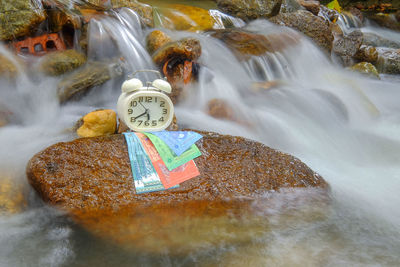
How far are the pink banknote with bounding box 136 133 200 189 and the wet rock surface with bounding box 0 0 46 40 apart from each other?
284 cm

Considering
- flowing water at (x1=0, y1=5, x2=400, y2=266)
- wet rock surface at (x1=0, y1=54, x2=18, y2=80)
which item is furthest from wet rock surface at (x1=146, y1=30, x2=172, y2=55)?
wet rock surface at (x1=0, y1=54, x2=18, y2=80)

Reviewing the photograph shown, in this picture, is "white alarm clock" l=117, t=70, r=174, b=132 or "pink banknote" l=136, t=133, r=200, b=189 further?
"white alarm clock" l=117, t=70, r=174, b=132

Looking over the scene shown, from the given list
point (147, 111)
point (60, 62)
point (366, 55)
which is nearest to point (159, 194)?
point (147, 111)

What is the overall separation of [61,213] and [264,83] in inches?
164

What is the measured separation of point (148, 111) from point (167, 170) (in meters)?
0.60

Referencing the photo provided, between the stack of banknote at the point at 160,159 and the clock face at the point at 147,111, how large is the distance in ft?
0.38

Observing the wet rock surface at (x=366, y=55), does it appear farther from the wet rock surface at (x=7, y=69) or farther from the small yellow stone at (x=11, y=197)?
the small yellow stone at (x=11, y=197)

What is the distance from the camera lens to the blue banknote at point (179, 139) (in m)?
2.60

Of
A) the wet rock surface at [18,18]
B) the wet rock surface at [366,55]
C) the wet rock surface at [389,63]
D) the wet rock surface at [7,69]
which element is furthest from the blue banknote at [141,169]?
the wet rock surface at [389,63]

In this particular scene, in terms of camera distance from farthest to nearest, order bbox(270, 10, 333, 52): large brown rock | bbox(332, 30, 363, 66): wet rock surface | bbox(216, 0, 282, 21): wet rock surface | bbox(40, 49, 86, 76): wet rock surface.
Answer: bbox(216, 0, 282, 21): wet rock surface
bbox(332, 30, 363, 66): wet rock surface
bbox(270, 10, 333, 52): large brown rock
bbox(40, 49, 86, 76): wet rock surface

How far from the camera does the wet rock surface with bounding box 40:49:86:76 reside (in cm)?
406

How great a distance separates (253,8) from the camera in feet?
28.1

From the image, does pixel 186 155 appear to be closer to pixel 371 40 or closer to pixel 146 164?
pixel 146 164

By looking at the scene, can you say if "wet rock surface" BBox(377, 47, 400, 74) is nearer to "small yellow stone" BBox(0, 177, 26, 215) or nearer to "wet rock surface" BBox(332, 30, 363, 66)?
"wet rock surface" BBox(332, 30, 363, 66)
